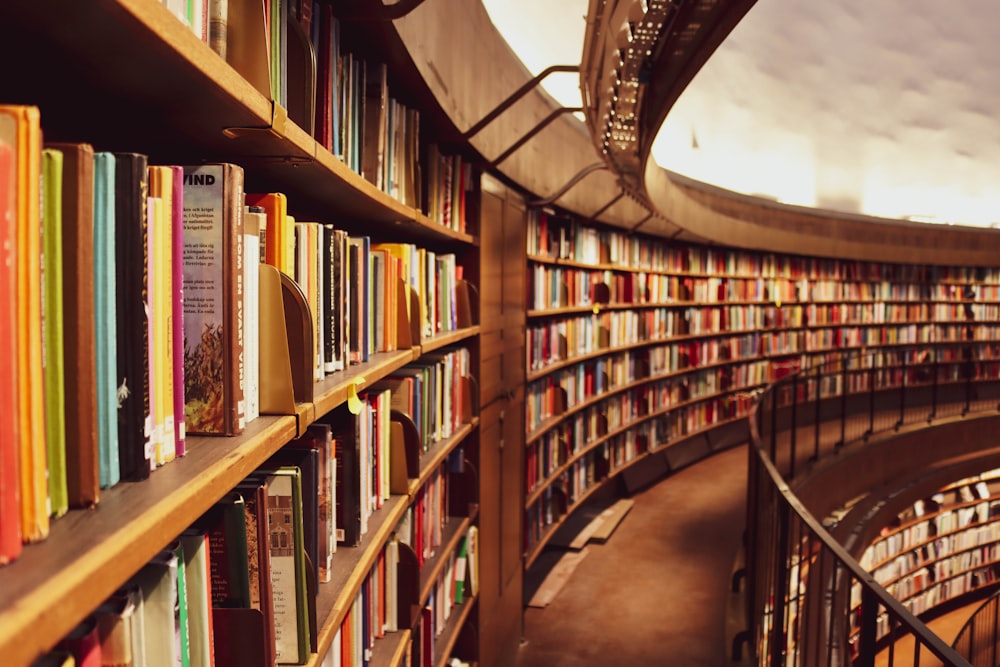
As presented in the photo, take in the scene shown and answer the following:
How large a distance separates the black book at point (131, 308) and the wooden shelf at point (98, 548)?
0.04 m

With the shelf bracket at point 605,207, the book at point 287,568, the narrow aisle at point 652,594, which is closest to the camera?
the book at point 287,568

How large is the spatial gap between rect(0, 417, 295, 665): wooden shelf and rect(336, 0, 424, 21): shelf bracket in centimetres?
106

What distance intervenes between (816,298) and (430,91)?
8183 millimetres

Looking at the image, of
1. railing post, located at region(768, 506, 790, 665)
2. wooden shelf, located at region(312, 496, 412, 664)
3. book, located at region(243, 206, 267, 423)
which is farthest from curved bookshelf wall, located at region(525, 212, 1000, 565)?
book, located at region(243, 206, 267, 423)

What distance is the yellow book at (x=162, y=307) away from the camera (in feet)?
2.52

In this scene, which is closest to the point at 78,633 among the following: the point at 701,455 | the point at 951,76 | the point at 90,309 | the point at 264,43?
the point at 90,309

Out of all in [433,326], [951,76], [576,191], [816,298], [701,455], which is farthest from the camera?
[951,76]

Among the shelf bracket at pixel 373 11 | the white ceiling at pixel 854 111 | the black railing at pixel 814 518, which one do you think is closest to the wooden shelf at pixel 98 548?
the shelf bracket at pixel 373 11

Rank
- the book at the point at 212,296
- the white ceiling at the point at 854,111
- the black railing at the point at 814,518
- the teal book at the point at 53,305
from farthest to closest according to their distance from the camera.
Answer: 1. the white ceiling at the point at 854,111
2. the black railing at the point at 814,518
3. the book at the point at 212,296
4. the teal book at the point at 53,305

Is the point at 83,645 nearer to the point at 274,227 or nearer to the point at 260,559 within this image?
the point at 260,559

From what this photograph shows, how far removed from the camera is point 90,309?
618 mm

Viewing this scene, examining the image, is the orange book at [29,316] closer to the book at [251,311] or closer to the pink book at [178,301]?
the pink book at [178,301]

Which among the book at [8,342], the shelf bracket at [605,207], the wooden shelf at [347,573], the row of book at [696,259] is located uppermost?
the shelf bracket at [605,207]

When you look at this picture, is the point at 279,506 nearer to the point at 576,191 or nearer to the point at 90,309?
the point at 90,309
